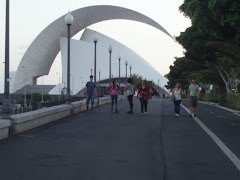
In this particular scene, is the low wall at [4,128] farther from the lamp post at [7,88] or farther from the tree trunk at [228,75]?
the tree trunk at [228,75]

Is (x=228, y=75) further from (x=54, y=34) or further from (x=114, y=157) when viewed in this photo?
(x=54, y=34)

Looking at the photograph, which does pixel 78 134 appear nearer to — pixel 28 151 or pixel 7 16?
pixel 28 151

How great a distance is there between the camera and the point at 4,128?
28.0ft

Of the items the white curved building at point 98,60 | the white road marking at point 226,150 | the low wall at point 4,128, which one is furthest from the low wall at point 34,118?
the white curved building at point 98,60

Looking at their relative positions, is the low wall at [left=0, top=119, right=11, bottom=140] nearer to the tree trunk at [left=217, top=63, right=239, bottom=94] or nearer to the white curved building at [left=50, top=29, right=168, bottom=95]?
the tree trunk at [left=217, top=63, right=239, bottom=94]

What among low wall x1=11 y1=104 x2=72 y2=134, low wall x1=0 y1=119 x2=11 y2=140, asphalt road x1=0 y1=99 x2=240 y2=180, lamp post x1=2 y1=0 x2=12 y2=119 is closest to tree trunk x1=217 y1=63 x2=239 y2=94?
low wall x1=11 y1=104 x2=72 y2=134

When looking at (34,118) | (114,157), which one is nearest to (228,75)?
(34,118)

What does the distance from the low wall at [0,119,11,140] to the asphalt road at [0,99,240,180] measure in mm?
196

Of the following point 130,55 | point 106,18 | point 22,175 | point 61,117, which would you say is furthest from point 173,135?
point 130,55

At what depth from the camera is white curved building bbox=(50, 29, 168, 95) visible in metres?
89.1

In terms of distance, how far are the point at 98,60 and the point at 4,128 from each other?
86156mm

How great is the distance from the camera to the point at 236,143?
27.1ft

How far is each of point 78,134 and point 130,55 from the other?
293ft

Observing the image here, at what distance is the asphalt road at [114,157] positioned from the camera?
523 cm
